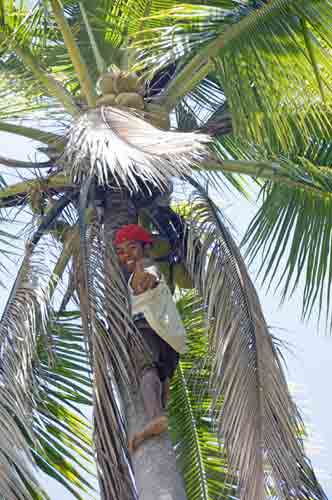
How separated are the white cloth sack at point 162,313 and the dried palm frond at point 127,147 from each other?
2.26 feet

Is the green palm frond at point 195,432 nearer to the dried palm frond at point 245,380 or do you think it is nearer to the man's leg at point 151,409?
the dried palm frond at point 245,380

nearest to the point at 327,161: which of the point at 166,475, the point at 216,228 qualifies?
the point at 216,228

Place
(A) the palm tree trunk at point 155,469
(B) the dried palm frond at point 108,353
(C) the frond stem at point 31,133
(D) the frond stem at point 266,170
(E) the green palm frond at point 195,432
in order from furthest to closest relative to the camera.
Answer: (E) the green palm frond at point 195,432
(C) the frond stem at point 31,133
(D) the frond stem at point 266,170
(B) the dried palm frond at point 108,353
(A) the palm tree trunk at point 155,469

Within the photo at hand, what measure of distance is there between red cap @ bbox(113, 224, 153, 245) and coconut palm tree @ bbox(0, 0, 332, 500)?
0.09 meters

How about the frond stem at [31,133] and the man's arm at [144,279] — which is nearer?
the man's arm at [144,279]

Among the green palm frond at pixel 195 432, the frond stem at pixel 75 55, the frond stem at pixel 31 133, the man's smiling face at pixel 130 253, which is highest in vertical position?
the frond stem at pixel 75 55

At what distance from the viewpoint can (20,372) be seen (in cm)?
576

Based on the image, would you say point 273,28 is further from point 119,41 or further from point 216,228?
point 119,41

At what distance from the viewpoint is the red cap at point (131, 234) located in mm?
6316

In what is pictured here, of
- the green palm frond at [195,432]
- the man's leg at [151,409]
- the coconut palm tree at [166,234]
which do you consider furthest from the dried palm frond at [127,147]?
the green palm frond at [195,432]

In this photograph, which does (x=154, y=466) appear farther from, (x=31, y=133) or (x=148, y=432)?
(x=31, y=133)

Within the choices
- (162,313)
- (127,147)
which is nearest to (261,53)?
(127,147)

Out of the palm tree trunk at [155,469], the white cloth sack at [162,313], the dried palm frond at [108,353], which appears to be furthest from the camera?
the white cloth sack at [162,313]

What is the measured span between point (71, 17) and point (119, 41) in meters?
0.97
